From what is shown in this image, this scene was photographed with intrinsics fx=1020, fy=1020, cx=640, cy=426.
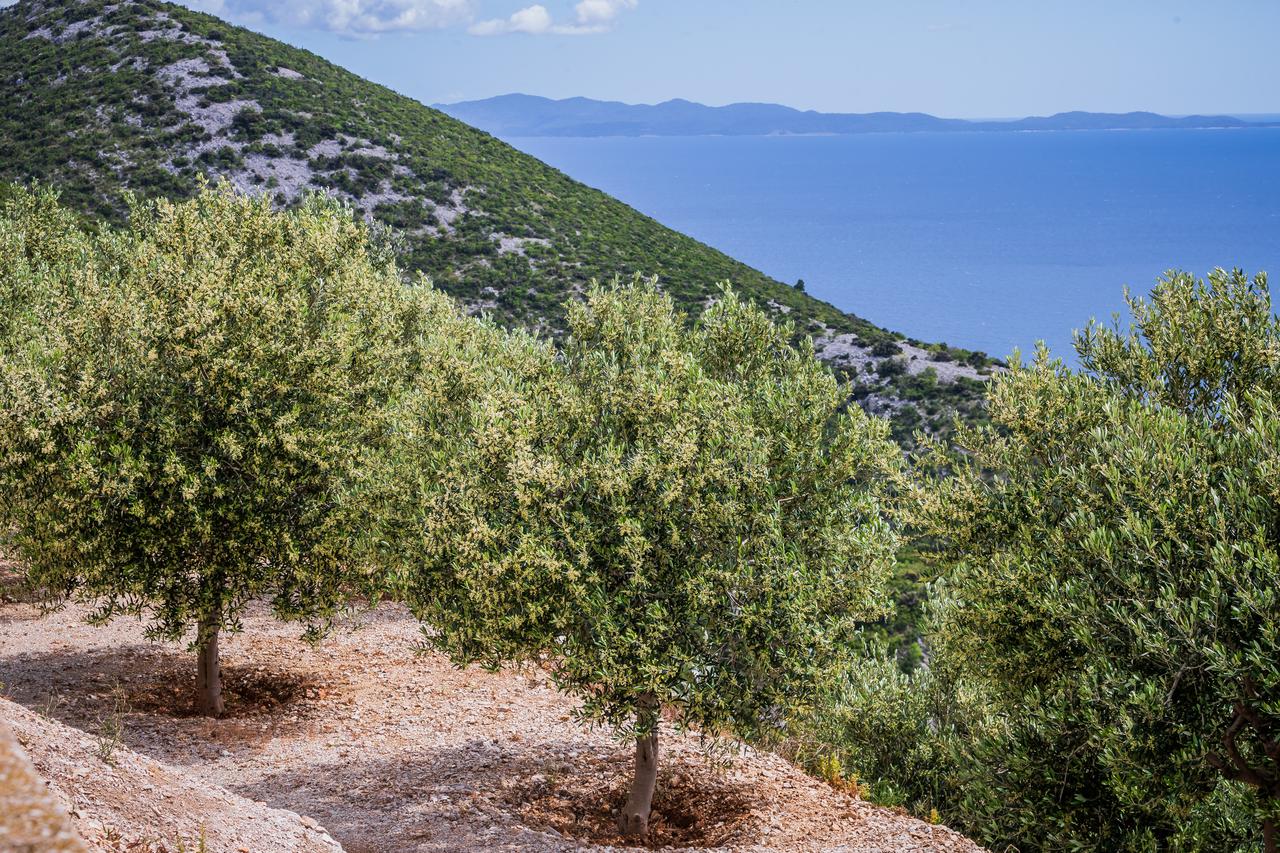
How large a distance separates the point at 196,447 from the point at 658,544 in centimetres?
814

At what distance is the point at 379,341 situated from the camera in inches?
786

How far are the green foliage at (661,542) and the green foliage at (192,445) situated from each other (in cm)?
314

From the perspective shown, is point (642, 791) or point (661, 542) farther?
point (642, 791)

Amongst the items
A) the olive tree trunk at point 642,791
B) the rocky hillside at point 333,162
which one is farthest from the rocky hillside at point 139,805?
the rocky hillside at point 333,162

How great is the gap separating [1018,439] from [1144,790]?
600 cm

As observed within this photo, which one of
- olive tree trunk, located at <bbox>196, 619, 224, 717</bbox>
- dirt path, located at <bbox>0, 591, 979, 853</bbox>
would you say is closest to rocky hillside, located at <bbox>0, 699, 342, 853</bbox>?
dirt path, located at <bbox>0, 591, 979, 853</bbox>

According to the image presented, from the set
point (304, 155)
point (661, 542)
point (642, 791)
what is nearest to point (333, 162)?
point (304, 155)

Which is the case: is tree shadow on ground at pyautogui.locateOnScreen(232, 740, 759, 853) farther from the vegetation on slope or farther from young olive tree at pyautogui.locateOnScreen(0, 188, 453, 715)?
the vegetation on slope

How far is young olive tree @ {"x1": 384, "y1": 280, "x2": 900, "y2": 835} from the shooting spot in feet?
42.6

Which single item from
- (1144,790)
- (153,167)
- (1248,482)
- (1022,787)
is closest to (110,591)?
(1022,787)

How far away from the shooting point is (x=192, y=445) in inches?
648

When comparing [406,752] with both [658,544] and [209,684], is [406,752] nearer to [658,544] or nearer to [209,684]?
[209,684]

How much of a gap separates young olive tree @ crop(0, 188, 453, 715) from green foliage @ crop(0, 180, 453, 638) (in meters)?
0.03

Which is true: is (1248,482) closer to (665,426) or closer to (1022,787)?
(1022,787)
